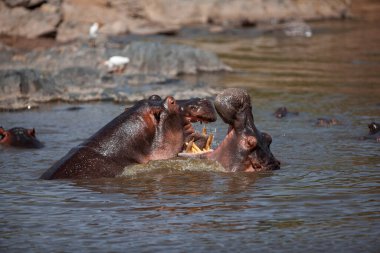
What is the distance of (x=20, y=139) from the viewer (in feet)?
29.2

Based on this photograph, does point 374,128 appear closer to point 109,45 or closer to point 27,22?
point 109,45

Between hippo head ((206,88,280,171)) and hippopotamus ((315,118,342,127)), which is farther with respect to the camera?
hippopotamus ((315,118,342,127))

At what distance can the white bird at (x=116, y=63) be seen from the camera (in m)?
14.9

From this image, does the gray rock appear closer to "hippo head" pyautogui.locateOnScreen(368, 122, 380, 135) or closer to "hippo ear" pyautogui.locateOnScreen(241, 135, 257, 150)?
"hippo head" pyautogui.locateOnScreen(368, 122, 380, 135)

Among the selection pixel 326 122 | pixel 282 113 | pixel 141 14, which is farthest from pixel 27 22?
pixel 326 122

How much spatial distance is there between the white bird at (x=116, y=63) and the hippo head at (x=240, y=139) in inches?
317

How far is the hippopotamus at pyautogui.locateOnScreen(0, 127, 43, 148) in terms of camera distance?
8.88 meters

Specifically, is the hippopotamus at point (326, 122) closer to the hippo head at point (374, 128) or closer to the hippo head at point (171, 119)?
the hippo head at point (374, 128)

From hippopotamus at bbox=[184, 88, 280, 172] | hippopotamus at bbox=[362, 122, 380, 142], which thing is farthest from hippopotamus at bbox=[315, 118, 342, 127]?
hippopotamus at bbox=[184, 88, 280, 172]

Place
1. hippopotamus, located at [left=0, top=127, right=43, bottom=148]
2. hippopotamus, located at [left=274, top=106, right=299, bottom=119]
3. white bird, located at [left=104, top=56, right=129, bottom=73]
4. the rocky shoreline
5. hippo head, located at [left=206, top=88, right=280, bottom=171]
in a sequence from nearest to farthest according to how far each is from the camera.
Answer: hippo head, located at [left=206, top=88, right=280, bottom=171], hippopotamus, located at [left=0, top=127, right=43, bottom=148], hippopotamus, located at [left=274, top=106, right=299, bottom=119], the rocky shoreline, white bird, located at [left=104, top=56, right=129, bottom=73]

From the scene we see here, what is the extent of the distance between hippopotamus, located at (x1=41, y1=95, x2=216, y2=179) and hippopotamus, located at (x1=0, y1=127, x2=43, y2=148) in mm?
2016

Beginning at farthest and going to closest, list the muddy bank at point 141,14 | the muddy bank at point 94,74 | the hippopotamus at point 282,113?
the muddy bank at point 141,14, the muddy bank at point 94,74, the hippopotamus at point 282,113

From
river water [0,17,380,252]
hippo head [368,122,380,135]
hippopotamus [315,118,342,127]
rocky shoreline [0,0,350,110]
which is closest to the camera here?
river water [0,17,380,252]

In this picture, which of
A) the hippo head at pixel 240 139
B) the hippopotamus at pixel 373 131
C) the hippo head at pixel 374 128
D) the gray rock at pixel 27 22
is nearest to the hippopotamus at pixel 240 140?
the hippo head at pixel 240 139
